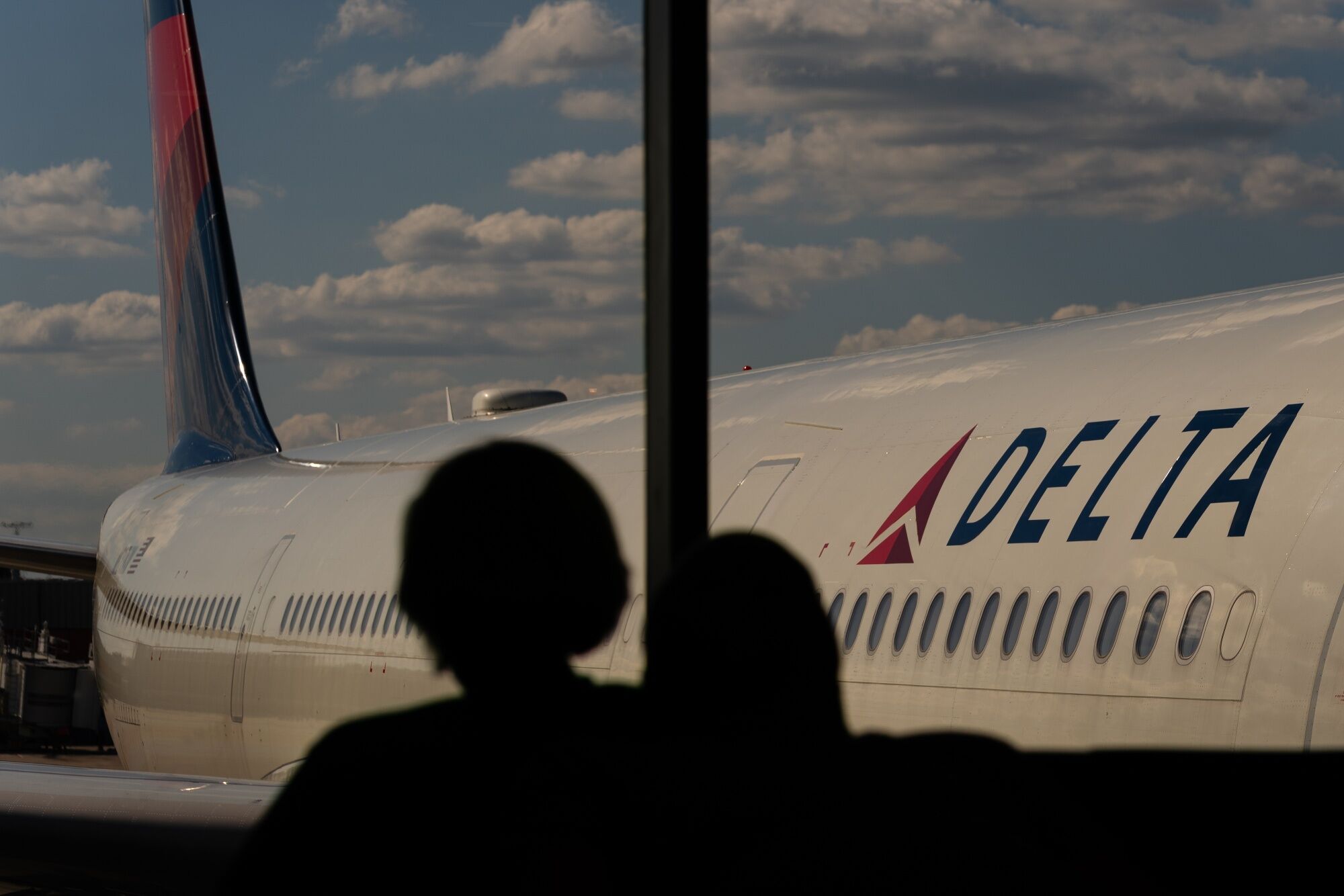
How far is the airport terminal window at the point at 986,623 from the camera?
511 centimetres

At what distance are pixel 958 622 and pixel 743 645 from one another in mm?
2720

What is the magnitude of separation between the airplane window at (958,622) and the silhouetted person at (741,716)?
7.65 feet

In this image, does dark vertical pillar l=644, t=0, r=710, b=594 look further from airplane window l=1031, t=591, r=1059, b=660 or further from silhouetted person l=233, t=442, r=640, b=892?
airplane window l=1031, t=591, r=1059, b=660

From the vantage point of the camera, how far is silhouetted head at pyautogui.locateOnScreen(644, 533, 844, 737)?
8.04ft

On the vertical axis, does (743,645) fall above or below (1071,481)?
above

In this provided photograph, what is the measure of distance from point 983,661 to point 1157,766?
913 millimetres

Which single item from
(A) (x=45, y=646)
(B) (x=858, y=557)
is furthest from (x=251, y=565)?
(A) (x=45, y=646)

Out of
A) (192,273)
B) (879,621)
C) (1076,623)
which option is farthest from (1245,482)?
(192,273)

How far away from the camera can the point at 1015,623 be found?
5.01 meters

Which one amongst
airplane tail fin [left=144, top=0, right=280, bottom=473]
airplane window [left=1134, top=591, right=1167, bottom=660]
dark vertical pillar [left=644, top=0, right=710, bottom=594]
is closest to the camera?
dark vertical pillar [left=644, top=0, right=710, bottom=594]

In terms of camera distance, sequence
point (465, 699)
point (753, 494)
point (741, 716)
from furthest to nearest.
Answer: point (753, 494) < point (465, 699) < point (741, 716)

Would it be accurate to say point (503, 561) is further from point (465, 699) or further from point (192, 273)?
point (192, 273)

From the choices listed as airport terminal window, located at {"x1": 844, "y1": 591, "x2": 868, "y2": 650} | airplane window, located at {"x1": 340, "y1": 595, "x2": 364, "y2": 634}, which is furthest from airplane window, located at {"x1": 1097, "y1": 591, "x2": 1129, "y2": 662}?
airplane window, located at {"x1": 340, "y1": 595, "x2": 364, "y2": 634}

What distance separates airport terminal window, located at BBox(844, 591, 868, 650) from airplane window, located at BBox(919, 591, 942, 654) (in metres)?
0.37
